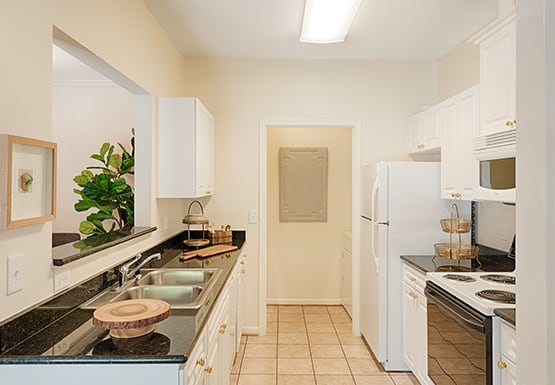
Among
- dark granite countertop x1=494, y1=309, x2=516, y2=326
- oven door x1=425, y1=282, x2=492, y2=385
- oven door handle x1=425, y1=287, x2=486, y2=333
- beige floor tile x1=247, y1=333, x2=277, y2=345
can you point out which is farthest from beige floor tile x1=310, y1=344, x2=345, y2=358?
dark granite countertop x1=494, y1=309, x2=516, y2=326

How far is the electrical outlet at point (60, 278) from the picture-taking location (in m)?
1.74

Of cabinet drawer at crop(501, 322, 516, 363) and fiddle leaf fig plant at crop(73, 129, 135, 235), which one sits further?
fiddle leaf fig plant at crop(73, 129, 135, 235)

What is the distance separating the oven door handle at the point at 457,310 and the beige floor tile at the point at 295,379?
46.2 inches

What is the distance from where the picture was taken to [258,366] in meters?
3.46

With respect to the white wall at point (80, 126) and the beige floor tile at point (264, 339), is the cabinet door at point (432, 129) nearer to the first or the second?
the beige floor tile at point (264, 339)

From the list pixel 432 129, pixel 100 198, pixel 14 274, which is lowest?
pixel 14 274

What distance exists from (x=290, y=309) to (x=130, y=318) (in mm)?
3806

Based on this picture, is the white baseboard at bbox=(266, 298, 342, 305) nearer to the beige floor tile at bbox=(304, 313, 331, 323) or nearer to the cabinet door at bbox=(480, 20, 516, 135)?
the beige floor tile at bbox=(304, 313, 331, 323)

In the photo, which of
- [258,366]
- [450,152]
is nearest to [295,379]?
[258,366]

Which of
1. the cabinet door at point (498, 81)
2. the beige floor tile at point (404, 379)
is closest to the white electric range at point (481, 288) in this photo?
the cabinet door at point (498, 81)

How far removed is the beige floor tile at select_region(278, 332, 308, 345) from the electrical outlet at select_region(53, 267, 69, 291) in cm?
256

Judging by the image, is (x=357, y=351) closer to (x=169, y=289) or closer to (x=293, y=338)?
(x=293, y=338)

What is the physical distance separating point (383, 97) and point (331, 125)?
22.7 inches

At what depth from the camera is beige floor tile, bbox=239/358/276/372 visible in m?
3.36
